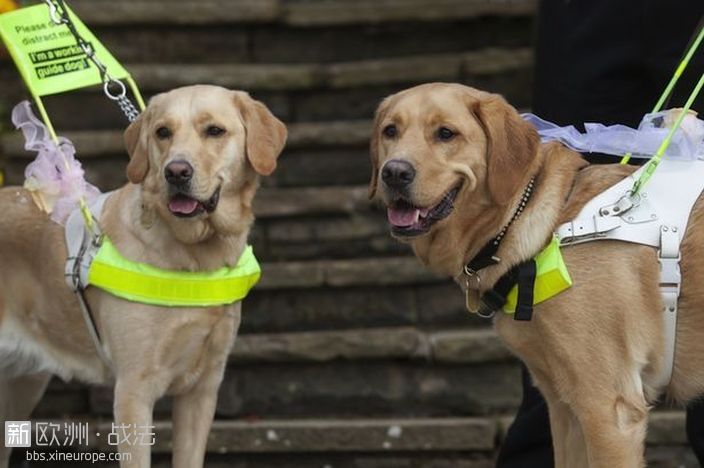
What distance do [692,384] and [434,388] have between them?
78.6 inches

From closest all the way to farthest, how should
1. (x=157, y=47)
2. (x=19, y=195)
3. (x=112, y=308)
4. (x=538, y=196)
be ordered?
(x=538, y=196)
(x=112, y=308)
(x=19, y=195)
(x=157, y=47)

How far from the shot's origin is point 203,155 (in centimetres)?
409

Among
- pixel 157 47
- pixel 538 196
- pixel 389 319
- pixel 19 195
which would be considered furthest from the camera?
pixel 157 47

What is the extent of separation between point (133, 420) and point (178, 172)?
878 millimetres

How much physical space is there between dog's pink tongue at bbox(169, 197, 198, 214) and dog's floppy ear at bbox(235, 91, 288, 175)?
264mm

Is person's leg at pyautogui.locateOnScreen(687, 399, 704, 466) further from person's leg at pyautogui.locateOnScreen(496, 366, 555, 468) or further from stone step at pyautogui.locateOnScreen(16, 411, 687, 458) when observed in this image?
stone step at pyautogui.locateOnScreen(16, 411, 687, 458)

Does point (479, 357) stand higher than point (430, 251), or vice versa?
point (430, 251)

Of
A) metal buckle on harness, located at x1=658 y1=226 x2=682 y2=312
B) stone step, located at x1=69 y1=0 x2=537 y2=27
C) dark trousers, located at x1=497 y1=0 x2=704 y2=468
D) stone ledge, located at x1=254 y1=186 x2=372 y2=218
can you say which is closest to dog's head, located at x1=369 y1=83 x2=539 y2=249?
metal buckle on harness, located at x1=658 y1=226 x2=682 y2=312

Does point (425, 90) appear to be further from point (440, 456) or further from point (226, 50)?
point (226, 50)

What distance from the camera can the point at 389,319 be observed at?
589cm

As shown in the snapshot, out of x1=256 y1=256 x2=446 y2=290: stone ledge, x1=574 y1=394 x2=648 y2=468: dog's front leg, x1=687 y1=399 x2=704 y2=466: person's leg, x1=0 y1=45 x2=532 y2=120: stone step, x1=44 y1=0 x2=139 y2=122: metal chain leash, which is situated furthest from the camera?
x1=0 y1=45 x2=532 y2=120: stone step

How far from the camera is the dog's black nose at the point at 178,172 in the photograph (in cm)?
400

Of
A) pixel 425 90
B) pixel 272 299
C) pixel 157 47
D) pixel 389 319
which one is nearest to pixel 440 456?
pixel 389 319

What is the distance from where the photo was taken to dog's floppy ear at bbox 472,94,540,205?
367 cm
